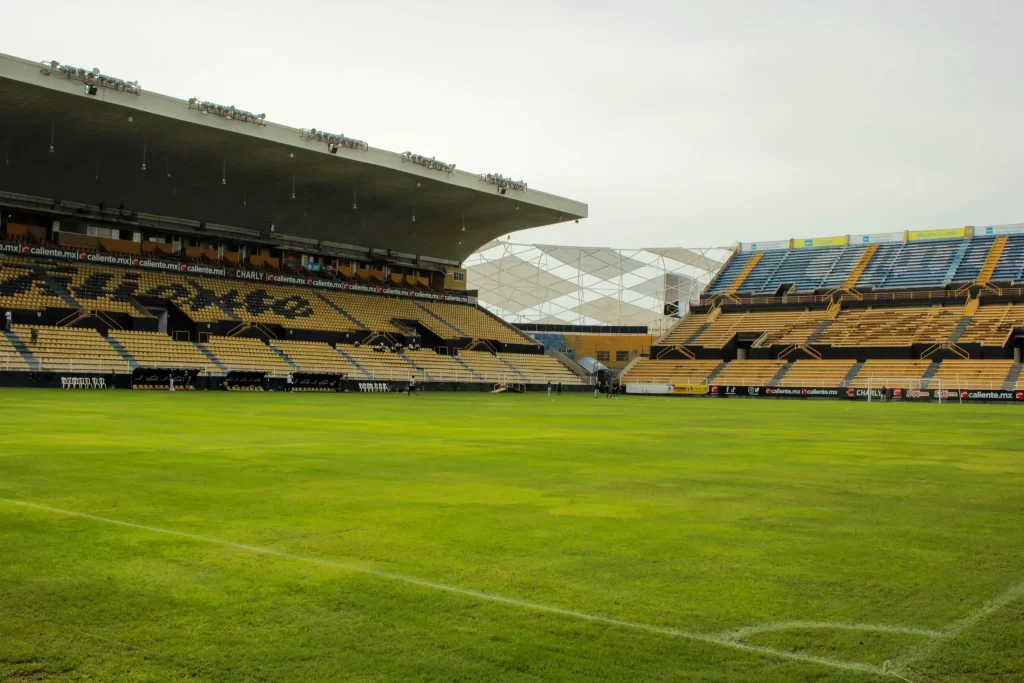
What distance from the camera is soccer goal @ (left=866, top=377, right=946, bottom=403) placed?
194 feet

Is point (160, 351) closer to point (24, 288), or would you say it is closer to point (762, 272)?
point (24, 288)

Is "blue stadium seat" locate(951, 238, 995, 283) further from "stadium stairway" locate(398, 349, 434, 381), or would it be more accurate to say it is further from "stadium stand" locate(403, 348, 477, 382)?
"stadium stairway" locate(398, 349, 434, 381)

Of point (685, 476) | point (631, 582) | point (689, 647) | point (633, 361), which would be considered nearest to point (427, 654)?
point (689, 647)

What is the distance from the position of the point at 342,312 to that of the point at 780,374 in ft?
110

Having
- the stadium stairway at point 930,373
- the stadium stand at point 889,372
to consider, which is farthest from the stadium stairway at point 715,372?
the stadium stairway at point 930,373

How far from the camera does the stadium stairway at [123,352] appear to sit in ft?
151

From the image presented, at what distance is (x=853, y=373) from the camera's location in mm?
64938

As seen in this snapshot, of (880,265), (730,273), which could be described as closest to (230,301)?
(730,273)

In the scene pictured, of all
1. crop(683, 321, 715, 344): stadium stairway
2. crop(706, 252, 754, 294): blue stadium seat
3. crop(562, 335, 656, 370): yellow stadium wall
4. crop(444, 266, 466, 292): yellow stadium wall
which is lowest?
crop(562, 335, 656, 370): yellow stadium wall

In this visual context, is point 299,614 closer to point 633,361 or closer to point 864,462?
point 864,462

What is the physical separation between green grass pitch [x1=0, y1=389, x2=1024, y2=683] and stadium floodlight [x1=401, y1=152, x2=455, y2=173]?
1707 inches

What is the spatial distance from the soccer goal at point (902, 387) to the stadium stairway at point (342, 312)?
35025 millimetres

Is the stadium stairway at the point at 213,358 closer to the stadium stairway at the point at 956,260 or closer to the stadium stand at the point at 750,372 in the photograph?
the stadium stand at the point at 750,372

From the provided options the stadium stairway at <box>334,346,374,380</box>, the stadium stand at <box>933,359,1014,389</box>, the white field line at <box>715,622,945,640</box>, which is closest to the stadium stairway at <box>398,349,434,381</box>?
the stadium stairway at <box>334,346,374,380</box>
